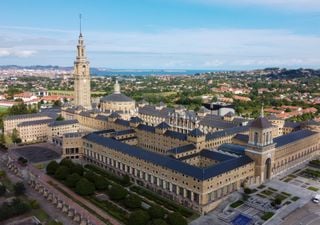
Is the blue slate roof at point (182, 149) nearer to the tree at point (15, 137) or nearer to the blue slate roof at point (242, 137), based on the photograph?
the blue slate roof at point (242, 137)

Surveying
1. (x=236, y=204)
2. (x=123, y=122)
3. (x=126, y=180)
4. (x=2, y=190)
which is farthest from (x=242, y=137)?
(x=2, y=190)

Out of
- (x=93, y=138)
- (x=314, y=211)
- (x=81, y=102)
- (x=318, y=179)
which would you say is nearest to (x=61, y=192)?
(x=93, y=138)

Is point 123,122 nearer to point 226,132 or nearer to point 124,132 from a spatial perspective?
point 124,132

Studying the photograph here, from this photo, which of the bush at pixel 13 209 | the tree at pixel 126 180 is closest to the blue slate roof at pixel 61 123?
the tree at pixel 126 180

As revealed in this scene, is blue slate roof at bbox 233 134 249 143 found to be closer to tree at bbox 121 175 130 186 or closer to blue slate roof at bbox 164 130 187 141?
blue slate roof at bbox 164 130 187 141

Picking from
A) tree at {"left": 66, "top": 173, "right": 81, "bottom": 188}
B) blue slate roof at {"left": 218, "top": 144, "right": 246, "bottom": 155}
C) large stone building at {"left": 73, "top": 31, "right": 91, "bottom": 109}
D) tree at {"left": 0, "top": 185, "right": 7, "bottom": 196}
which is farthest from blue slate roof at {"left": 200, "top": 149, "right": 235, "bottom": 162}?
large stone building at {"left": 73, "top": 31, "right": 91, "bottom": 109}

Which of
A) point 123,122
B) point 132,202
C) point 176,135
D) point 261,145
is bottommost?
point 132,202

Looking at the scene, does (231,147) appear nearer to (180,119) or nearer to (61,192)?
(180,119)
